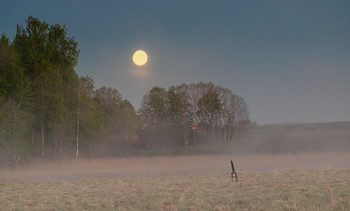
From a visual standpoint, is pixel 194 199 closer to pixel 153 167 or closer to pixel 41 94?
pixel 153 167

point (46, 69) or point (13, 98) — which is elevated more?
point (46, 69)

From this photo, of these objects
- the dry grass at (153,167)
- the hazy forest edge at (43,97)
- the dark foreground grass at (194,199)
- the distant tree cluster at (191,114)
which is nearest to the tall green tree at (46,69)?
the hazy forest edge at (43,97)

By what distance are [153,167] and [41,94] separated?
44.5ft

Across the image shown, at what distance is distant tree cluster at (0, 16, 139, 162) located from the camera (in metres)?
27.4

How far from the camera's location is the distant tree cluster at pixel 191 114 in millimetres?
52406

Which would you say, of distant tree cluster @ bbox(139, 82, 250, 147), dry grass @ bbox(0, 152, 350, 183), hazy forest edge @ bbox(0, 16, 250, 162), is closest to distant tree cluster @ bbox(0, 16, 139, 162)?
hazy forest edge @ bbox(0, 16, 250, 162)

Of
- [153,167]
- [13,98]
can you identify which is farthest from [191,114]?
[13,98]

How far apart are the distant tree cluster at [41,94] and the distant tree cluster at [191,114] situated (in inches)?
742

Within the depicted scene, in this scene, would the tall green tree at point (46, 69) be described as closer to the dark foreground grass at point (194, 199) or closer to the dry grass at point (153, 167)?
the dry grass at point (153, 167)

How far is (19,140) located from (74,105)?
270 inches

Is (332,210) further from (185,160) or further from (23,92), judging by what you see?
(23,92)

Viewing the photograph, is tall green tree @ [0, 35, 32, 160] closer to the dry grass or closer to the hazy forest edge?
the hazy forest edge

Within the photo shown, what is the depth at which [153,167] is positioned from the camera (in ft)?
86.9

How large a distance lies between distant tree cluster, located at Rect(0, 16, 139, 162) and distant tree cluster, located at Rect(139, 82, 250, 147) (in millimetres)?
18835
